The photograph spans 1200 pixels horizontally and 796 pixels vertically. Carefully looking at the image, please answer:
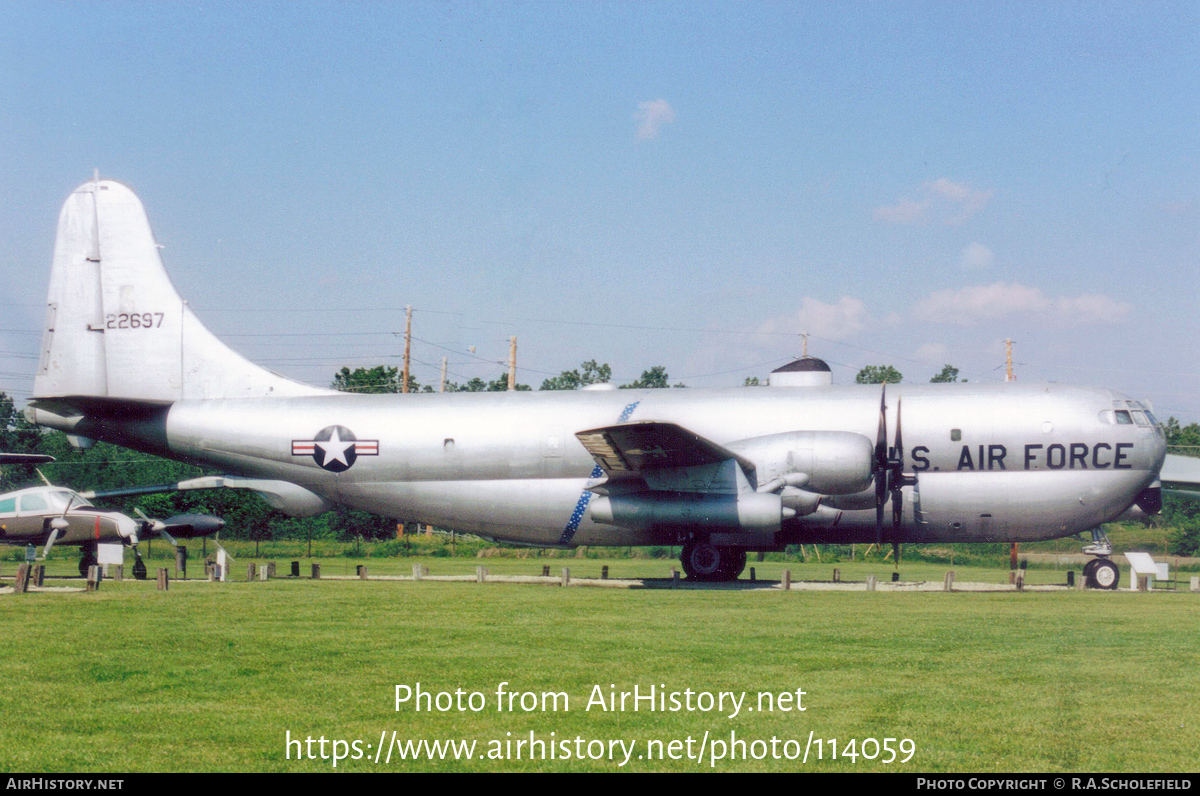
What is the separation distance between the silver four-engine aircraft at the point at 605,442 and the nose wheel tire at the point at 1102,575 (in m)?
0.04

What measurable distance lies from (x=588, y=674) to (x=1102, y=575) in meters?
18.1

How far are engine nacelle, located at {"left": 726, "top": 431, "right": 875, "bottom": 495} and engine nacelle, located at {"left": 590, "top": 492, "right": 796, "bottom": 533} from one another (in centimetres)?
68

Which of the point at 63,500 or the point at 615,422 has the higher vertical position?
the point at 615,422

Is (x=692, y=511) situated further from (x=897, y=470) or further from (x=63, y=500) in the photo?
(x=63, y=500)

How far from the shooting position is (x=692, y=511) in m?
23.4

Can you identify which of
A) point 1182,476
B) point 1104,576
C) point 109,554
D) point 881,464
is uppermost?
point 881,464

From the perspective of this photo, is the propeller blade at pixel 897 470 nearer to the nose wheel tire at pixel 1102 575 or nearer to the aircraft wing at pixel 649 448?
the aircraft wing at pixel 649 448

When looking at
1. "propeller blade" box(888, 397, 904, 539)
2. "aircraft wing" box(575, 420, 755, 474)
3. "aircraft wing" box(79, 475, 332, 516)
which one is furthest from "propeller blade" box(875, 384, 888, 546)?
"aircraft wing" box(79, 475, 332, 516)

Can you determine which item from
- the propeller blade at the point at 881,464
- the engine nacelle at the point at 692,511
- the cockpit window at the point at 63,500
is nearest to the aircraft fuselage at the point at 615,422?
the propeller blade at the point at 881,464

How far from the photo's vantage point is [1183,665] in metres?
11.2

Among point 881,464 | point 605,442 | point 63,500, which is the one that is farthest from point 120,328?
point 881,464

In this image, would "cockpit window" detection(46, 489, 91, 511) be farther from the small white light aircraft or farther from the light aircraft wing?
the light aircraft wing

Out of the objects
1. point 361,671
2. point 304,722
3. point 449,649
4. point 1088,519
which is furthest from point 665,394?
point 304,722

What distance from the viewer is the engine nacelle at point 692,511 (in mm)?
22484
